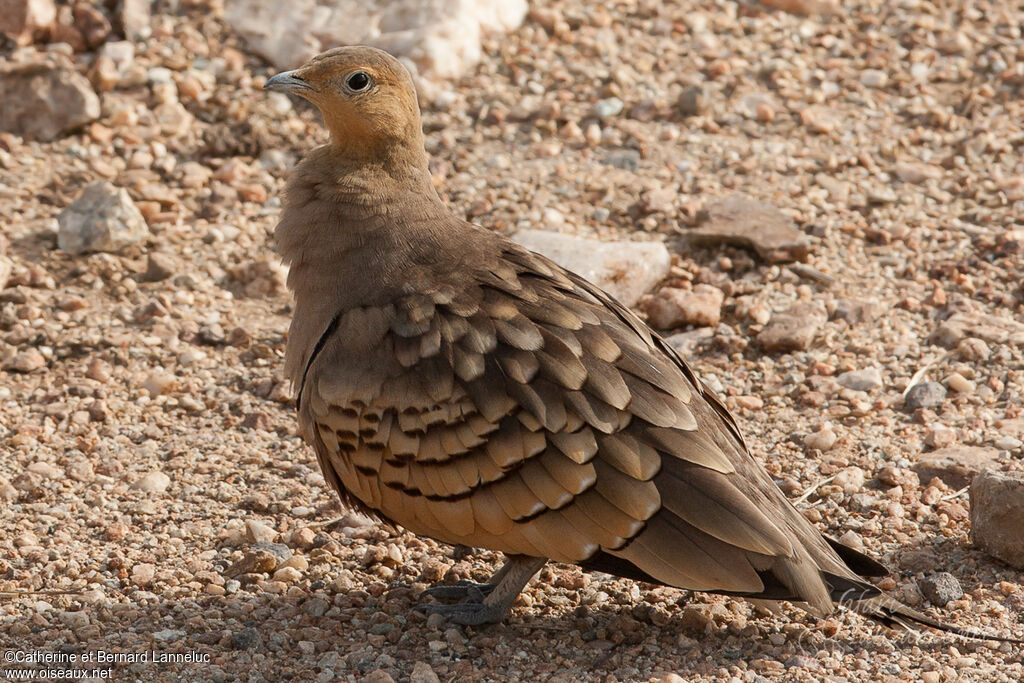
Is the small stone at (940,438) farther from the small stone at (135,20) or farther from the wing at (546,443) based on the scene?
the small stone at (135,20)

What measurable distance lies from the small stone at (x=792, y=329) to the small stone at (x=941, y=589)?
5.71 ft

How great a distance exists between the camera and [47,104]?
298 inches

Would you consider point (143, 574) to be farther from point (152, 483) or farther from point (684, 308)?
point (684, 308)

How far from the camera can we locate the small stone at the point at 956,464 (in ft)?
17.2

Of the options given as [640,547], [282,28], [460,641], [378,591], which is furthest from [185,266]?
[640,547]

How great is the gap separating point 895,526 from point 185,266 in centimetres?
378

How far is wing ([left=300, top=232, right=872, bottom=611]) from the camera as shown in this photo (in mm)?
4125

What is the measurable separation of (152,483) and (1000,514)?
3287 millimetres

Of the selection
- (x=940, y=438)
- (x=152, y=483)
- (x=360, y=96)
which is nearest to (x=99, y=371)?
(x=152, y=483)

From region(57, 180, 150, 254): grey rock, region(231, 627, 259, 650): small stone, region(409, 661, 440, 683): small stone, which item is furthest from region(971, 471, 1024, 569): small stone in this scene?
region(57, 180, 150, 254): grey rock

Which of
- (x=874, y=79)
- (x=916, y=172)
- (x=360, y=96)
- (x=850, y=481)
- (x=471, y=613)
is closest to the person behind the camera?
(x=471, y=613)

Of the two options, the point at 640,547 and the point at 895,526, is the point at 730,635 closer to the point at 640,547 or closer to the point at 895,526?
the point at 640,547

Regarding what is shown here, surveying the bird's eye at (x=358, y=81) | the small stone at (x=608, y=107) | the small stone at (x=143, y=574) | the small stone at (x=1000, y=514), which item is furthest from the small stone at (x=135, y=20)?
the small stone at (x=1000, y=514)

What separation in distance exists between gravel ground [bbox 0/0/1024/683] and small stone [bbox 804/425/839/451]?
21 mm
